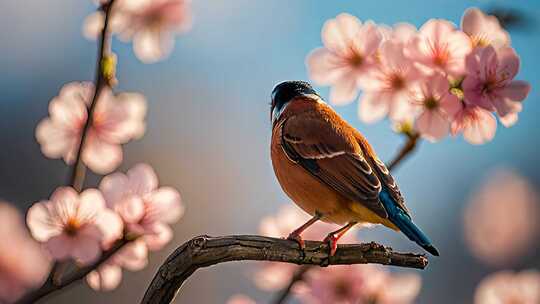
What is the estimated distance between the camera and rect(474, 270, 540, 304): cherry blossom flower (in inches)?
90.1

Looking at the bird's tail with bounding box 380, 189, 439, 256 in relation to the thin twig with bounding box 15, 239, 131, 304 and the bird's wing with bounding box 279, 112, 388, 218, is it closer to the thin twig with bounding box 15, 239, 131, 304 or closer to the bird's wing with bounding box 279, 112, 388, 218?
the bird's wing with bounding box 279, 112, 388, 218

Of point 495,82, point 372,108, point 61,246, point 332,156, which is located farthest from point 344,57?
point 61,246

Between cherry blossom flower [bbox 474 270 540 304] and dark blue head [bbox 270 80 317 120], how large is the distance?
0.88 meters

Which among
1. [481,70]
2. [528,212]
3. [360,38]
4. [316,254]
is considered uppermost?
[528,212]

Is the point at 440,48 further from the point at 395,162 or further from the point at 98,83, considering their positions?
the point at 98,83

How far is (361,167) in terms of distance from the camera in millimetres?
2338

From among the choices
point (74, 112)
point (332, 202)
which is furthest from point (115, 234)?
point (332, 202)

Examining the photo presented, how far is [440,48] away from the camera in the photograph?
2006mm

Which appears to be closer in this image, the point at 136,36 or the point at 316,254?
the point at 316,254

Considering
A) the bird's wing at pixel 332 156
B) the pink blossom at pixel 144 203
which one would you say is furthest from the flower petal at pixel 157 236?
the bird's wing at pixel 332 156

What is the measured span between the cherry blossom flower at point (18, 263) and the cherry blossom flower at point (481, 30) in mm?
1145

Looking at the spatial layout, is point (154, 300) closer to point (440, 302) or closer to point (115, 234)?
point (115, 234)

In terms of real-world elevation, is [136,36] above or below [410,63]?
above

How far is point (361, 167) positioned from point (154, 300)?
0.86 metres
